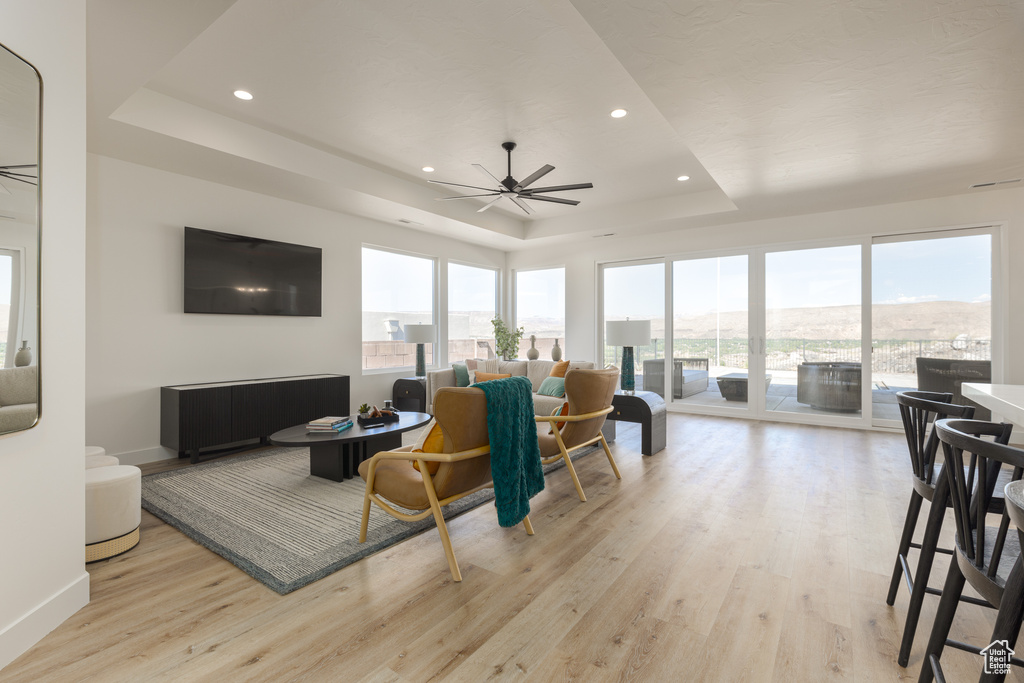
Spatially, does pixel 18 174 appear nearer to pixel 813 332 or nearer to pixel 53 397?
pixel 53 397

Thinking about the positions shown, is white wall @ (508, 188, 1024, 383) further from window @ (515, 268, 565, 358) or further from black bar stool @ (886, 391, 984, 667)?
black bar stool @ (886, 391, 984, 667)

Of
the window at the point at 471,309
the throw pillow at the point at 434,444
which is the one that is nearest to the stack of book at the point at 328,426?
the throw pillow at the point at 434,444

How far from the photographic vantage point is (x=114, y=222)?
3.95 m

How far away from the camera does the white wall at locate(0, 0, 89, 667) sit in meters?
1.64

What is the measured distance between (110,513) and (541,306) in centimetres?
653

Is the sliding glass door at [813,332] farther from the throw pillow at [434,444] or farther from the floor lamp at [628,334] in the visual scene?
the throw pillow at [434,444]

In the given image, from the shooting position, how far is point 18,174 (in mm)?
1618

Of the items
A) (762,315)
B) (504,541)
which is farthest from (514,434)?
(762,315)

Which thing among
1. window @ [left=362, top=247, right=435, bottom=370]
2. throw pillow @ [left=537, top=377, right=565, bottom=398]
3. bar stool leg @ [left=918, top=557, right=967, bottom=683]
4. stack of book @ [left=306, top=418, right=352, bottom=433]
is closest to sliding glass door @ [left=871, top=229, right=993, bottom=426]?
throw pillow @ [left=537, top=377, right=565, bottom=398]

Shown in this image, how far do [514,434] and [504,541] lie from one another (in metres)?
0.65

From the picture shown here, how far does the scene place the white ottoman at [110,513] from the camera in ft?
7.54

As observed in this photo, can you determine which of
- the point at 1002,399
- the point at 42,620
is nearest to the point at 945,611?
the point at 1002,399

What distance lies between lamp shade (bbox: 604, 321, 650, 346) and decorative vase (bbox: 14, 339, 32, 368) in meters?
4.39

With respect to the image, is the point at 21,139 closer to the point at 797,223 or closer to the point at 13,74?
the point at 13,74
